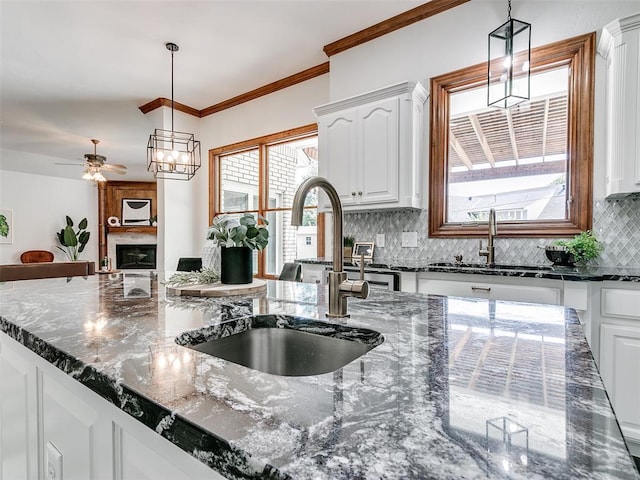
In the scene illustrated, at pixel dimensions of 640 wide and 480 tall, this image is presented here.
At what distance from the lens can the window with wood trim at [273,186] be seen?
3.94 m

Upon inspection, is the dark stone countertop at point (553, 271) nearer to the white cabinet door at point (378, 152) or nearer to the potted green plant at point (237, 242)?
the white cabinet door at point (378, 152)

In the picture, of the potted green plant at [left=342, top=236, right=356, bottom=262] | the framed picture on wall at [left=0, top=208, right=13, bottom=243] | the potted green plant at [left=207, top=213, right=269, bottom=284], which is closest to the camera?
the potted green plant at [left=207, top=213, right=269, bottom=284]

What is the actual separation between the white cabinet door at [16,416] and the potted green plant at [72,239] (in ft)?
29.4

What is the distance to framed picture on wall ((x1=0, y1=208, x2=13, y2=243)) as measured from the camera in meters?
7.82

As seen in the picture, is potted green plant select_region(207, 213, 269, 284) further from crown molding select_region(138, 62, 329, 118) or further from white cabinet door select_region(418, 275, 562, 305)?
crown molding select_region(138, 62, 329, 118)

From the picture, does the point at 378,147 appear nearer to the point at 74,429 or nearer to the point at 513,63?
the point at 513,63

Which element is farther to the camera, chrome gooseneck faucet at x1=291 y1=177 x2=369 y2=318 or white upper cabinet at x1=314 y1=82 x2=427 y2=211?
white upper cabinet at x1=314 y1=82 x2=427 y2=211

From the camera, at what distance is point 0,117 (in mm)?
5188

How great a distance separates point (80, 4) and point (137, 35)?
1.50 ft

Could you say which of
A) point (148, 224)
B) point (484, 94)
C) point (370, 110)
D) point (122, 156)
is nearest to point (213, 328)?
point (370, 110)

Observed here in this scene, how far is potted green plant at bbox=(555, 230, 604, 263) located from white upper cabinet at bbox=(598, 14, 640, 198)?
0.95 ft

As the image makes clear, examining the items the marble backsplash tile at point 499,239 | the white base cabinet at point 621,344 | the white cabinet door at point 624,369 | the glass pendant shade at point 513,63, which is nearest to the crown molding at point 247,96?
the marble backsplash tile at point 499,239

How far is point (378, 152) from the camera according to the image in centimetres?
281

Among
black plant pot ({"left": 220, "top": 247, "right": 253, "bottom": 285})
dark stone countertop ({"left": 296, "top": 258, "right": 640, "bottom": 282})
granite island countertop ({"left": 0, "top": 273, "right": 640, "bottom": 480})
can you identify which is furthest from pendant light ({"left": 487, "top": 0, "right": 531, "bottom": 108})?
black plant pot ({"left": 220, "top": 247, "right": 253, "bottom": 285})
